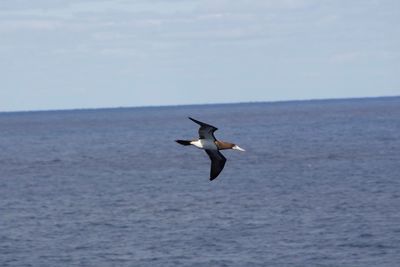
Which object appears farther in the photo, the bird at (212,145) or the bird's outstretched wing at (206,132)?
the bird at (212,145)

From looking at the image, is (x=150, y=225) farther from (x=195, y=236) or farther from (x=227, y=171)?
(x=227, y=171)

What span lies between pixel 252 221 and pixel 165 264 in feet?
44.6

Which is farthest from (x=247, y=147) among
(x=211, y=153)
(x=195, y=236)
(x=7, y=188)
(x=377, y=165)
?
(x=211, y=153)

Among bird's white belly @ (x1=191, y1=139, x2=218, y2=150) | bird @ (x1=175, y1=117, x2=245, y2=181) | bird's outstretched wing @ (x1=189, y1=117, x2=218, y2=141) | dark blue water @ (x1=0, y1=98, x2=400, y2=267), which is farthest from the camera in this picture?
dark blue water @ (x1=0, y1=98, x2=400, y2=267)

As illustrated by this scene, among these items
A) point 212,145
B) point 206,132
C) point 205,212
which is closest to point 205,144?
point 212,145

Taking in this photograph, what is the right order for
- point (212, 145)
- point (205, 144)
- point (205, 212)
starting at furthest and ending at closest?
point (205, 212) → point (212, 145) → point (205, 144)

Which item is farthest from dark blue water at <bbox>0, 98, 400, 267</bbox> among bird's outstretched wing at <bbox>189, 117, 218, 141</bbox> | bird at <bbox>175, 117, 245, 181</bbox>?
bird's outstretched wing at <bbox>189, 117, 218, 141</bbox>

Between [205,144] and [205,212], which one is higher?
[205,144]

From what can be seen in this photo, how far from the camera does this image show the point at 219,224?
219 ft

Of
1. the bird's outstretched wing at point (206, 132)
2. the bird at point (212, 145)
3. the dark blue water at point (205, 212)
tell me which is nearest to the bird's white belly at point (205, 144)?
the bird at point (212, 145)

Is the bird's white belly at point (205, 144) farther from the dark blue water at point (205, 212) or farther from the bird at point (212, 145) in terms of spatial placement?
the dark blue water at point (205, 212)

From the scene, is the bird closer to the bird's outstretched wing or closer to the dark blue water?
the bird's outstretched wing

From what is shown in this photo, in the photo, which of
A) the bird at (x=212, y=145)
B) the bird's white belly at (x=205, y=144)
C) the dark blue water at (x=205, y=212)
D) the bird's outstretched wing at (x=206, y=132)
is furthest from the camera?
the dark blue water at (x=205, y=212)

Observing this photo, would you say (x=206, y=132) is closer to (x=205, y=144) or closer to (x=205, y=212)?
(x=205, y=144)
